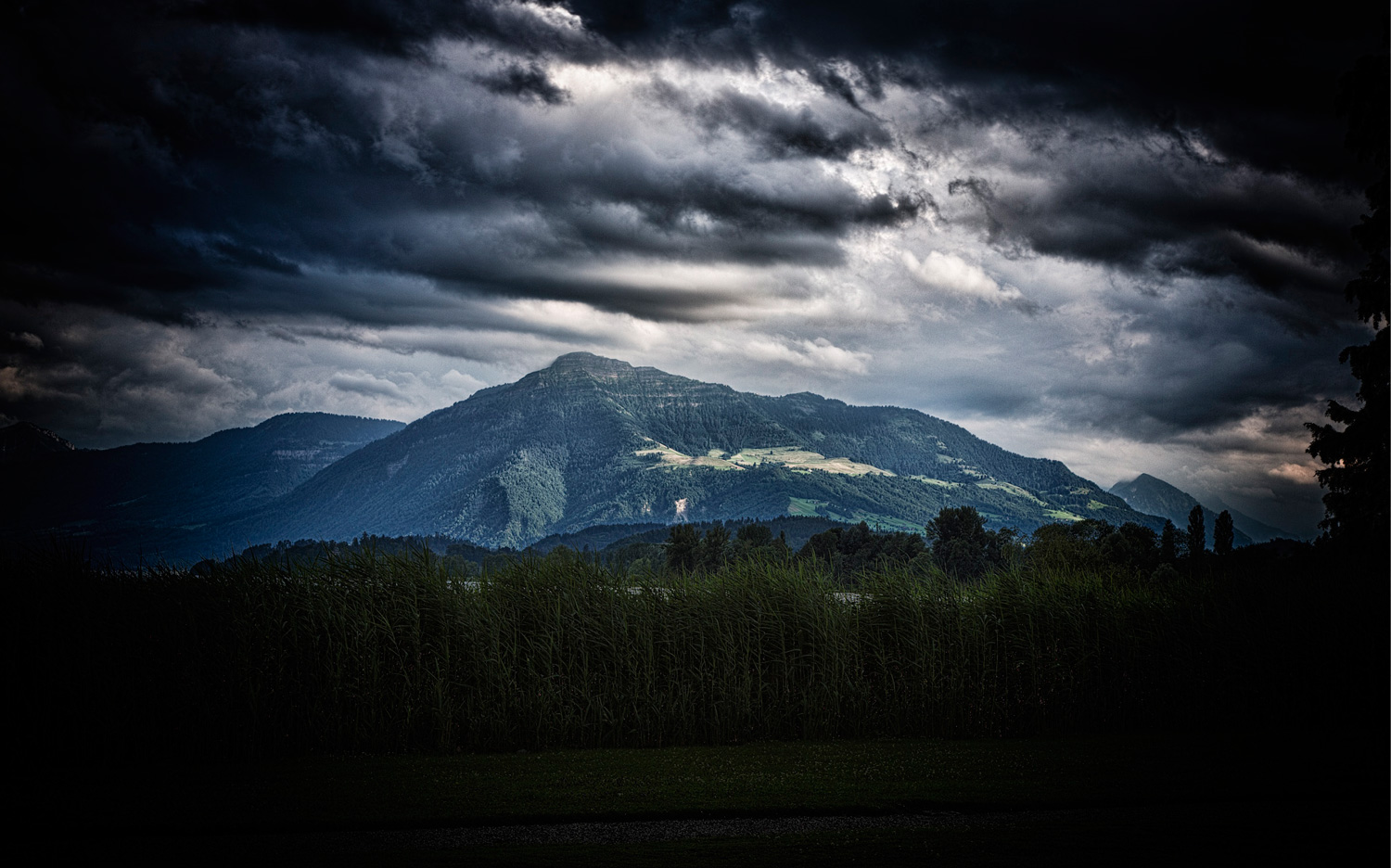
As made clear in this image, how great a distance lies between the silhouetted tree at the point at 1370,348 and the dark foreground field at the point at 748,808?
11844 millimetres

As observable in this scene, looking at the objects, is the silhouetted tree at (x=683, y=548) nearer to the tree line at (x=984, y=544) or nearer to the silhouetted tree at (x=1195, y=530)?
the tree line at (x=984, y=544)

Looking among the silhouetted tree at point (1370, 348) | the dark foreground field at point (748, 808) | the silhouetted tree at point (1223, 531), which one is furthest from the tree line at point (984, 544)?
the dark foreground field at point (748, 808)

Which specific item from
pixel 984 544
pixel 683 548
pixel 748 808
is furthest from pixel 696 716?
pixel 984 544

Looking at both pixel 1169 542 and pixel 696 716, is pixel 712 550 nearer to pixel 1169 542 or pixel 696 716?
pixel 1169 542

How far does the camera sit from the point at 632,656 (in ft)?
57.4

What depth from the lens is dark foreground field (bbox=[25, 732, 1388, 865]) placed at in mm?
9383

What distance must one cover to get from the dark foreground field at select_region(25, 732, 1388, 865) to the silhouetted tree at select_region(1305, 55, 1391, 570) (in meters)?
11.8

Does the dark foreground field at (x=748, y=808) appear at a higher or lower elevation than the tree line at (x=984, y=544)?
lower

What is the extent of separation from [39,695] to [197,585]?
2.90 m

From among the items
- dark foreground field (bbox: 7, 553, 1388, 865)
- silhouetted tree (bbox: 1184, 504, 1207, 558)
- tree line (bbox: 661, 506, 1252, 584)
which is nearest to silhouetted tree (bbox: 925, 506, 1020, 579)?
tree line (bbox: 661, 506, 1252, 584)

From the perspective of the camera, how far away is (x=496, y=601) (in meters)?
17.8

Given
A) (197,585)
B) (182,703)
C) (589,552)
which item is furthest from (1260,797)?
(197,585)

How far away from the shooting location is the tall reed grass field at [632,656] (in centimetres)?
1573

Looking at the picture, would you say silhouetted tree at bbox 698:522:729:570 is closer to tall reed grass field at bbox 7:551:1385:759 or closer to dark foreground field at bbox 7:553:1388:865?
tall reed grass field at bbox 7:551:1385:759
